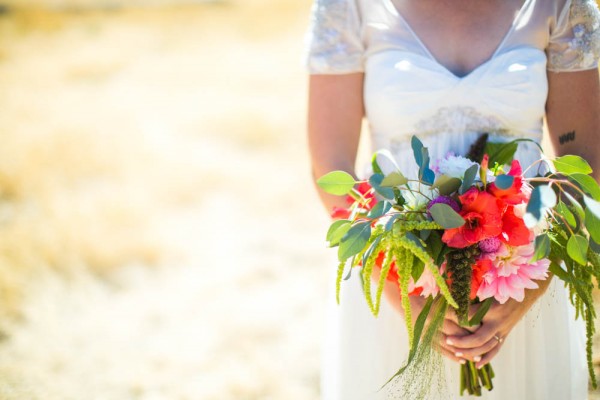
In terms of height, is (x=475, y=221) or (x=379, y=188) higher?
(x=379, y=188)

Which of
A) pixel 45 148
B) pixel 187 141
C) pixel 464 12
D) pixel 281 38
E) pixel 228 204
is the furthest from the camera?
pixel 281 38

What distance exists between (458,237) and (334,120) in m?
0.69

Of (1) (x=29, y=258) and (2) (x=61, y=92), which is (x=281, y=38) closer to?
Result: (2) (x=61, y=92)

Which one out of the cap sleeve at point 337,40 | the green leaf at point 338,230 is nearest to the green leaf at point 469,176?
the green leaf at point 338,230

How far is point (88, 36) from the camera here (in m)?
11.3

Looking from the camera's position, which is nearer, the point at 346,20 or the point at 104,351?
the point at 346,20

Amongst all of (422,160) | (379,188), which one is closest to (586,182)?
(422,160)

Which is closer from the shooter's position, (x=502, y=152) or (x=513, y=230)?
(x=513, y=230)

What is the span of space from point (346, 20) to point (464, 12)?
0.40 m

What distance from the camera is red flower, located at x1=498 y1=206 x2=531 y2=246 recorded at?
141 cm

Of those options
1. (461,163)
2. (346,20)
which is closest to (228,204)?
(346,20)

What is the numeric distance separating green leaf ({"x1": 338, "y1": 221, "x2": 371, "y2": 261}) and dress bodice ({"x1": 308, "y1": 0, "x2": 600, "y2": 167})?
639 mm

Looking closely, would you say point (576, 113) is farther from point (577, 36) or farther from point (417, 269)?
point (417, 269)

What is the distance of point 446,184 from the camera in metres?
1.41
